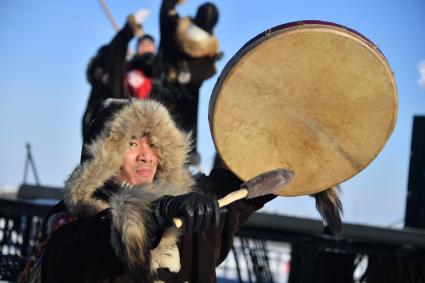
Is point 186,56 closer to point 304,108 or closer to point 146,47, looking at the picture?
point 146,47

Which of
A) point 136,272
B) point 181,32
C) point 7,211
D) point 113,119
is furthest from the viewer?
point 181,32

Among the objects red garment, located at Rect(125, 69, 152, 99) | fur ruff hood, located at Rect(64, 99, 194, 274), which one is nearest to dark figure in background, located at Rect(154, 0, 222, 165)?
red garment, located at Rect(125, 69, 152, 99)

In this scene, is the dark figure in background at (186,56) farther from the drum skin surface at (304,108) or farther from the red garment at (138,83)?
the drum skin surface at (304,108)

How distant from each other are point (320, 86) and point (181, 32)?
419 centimetres

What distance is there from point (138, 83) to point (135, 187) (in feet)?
15.0

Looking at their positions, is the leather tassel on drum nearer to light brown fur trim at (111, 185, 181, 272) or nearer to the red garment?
light brown fur trim at (111, 185, 181, 272)

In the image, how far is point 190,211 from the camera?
199 centimetres

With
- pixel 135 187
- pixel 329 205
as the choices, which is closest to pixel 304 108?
pixel 329 205

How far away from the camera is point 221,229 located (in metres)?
2.65

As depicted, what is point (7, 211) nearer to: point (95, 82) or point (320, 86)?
point (95, 82)

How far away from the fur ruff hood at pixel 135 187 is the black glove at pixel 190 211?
71 millimetres

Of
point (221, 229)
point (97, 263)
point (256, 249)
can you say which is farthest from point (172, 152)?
point (256, 249)

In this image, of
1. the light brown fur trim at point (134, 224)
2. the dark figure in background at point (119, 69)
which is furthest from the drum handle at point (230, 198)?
the dark figure in background at point (119, 69)

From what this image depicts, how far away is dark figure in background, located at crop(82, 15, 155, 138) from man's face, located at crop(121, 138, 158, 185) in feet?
13.0
